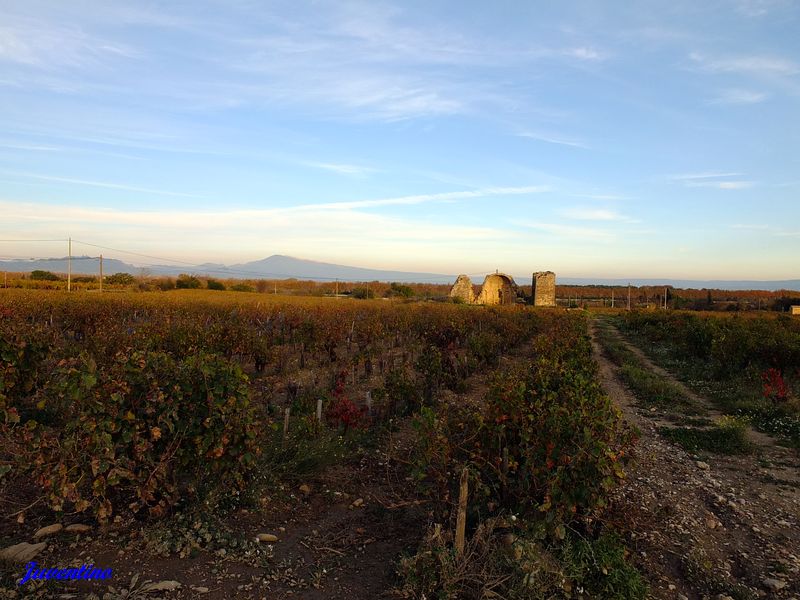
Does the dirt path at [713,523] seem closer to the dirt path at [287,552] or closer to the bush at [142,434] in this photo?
the dirt path at [287,552]

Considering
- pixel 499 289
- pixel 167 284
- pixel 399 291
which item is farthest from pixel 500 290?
pixel 167 284

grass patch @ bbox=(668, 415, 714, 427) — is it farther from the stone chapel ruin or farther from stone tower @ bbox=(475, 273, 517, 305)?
stone tower @ bbox=(475, 273, 517, 305)

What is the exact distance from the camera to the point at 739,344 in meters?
12.6

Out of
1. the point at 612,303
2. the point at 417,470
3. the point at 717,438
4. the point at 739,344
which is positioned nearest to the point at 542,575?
the point at 417,470

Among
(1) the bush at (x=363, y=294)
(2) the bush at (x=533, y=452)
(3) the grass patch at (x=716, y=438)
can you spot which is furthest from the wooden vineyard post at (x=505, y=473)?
(1) the bush at (x=363, y=294)

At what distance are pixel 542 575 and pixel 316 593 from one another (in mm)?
1472

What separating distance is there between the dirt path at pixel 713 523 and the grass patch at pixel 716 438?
9.6 inches

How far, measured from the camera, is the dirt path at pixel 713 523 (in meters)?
3.77

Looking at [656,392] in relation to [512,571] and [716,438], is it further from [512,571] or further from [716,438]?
[512,571]

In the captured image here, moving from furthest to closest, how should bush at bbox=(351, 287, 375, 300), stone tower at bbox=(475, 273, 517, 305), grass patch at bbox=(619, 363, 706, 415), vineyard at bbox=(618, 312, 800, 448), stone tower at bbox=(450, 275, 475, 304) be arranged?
bush at bbox=(351, 287, 375, 300) → stone tower at bbox=(475, 273, 517, 305) → stone tower at bbox=(450, 275, 475, 304) → grass patch at bbox=(619, 363, 706, 415) → vineyard at bbox=(618, 312, 800, 448)

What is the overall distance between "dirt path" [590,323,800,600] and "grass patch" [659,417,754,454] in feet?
0.80

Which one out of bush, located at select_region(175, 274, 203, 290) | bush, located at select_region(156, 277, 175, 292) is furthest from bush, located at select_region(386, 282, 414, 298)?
bush, located at select_region(156, 277, 175, 292)

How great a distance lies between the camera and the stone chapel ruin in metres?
47.7

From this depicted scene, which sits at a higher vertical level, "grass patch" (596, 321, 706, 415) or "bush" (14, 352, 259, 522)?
"bush" (14, 352, 259, 522)
